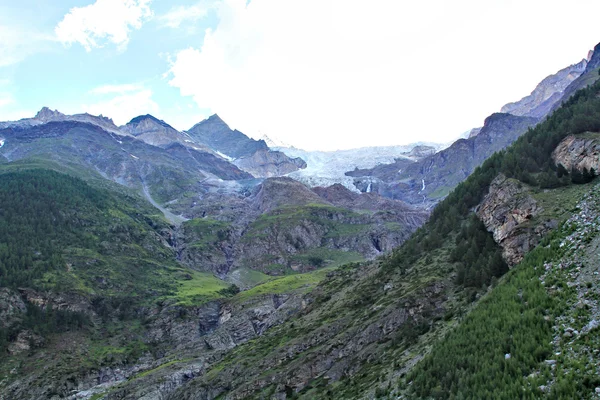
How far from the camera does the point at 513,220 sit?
220ft

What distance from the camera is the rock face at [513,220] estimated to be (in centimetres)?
5981

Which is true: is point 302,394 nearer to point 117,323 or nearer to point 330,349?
point 330,349

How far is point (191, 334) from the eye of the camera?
624ft

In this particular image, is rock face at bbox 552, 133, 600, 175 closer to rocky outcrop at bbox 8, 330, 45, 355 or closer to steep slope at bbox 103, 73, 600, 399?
steep slope at bbox 103, 73, 600, 399

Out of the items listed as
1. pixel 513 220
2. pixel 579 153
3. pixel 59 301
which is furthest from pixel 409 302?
pixel 59 301

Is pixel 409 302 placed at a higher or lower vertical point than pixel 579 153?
lower

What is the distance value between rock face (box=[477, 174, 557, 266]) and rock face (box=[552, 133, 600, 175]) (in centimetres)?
785

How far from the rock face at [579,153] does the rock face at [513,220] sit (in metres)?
7.85

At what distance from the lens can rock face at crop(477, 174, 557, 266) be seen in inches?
2355

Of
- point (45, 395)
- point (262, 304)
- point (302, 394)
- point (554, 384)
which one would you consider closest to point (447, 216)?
point (302, 394)

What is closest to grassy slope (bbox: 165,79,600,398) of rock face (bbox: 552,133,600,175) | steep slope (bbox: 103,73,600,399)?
steep slope (bbox: 103,73,600,399)

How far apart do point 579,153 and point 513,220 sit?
1666 cm

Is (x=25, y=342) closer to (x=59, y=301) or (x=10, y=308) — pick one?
(x=10, y=308)

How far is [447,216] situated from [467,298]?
40634 millimetres
